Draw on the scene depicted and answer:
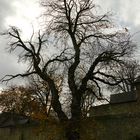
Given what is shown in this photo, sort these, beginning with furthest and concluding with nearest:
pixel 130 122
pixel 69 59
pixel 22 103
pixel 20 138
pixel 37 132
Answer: pixel 22 103 < pixel 20 138 < pixel 37 132 < pixel 69 59 < pixel 130 122

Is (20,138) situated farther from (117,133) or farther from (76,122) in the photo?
(117,133)

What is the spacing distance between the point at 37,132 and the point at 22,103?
959 inches

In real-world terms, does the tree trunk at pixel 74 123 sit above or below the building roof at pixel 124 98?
below

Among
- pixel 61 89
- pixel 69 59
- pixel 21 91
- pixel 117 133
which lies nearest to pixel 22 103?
pixel 21 91

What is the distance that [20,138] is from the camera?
95.3 ft

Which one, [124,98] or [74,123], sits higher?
[124,98]

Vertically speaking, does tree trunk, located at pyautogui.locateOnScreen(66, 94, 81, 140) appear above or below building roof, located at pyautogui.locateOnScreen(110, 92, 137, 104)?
below

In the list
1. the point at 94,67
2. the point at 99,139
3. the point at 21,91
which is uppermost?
the point at 21,91

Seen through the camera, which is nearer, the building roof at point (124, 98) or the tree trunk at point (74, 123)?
the tree trunk at point (74, 123)

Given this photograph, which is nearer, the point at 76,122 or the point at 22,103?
the point at 76,122

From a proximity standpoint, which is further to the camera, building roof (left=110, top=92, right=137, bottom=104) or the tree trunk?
building roof (left=110, top=92, right=137, bottom=104)

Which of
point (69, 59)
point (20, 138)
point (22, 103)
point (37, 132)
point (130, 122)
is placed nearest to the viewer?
point (130, 122)

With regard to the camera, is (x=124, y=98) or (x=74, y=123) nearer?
(x=74, y=123)

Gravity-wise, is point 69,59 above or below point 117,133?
above
